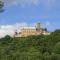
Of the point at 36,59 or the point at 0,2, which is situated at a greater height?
the point at 0,2

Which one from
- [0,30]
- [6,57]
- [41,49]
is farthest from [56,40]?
[0,30]

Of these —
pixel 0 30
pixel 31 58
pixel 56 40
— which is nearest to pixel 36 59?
pixel 31 58

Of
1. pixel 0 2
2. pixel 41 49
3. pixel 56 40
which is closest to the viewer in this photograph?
pixel 41 49

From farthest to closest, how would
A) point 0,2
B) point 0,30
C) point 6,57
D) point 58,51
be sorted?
1. point 0,30
2. point 0,2
3. point 58,51
4. point 6,57

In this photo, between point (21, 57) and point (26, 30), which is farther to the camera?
point (26, 30)

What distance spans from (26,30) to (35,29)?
492 centimetres

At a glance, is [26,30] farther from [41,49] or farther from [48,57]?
[48,57]

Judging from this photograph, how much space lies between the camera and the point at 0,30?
110m

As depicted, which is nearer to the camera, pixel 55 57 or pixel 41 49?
pixel 55 57

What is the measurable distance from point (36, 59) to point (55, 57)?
1.67 meters

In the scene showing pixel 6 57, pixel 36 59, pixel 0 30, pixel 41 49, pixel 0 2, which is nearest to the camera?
pixel 36 59

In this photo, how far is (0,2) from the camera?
5972 cm

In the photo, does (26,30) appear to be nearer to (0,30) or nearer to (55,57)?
(0,30)

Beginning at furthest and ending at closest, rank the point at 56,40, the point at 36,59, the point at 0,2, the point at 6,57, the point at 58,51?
the point at 0,2, the point at 56,40, the point at 58,51, the point at 6,57, the point at 36,59
